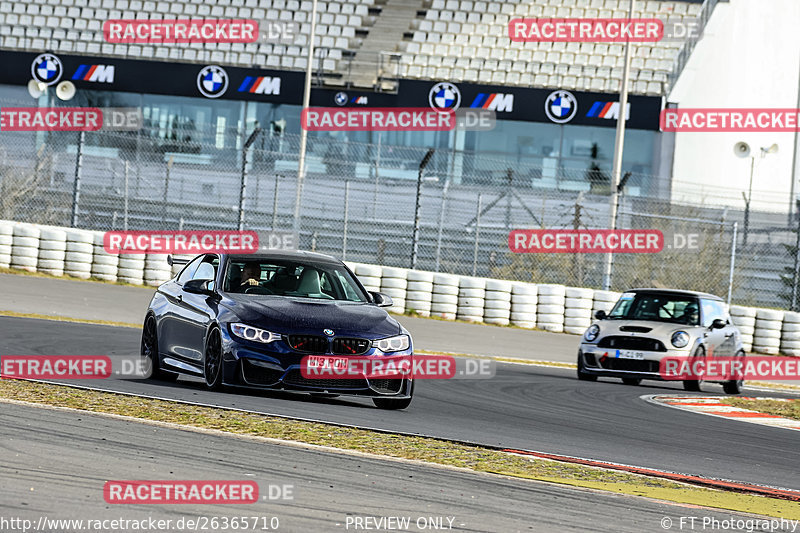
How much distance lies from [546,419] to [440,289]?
11153 mm

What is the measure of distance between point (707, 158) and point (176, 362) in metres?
23.7

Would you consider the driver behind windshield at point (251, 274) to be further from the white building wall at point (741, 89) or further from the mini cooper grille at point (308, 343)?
the white building wall at point (741, 89)

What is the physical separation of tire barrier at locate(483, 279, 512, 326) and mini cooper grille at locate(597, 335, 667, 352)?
6.30m

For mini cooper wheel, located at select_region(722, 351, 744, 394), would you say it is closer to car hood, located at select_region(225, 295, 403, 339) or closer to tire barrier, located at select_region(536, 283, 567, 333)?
tire barrier, located at select_region(536, 283, 567, 333)

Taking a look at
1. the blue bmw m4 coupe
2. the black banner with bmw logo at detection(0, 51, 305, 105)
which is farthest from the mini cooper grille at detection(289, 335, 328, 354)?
the black banner with bmw logo at detection(0, 51, 305, 105)

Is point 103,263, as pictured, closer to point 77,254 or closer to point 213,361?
point 77,254

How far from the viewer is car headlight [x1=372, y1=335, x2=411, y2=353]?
33.8ft

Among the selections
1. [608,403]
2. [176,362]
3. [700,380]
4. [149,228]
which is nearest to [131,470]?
[176,362]

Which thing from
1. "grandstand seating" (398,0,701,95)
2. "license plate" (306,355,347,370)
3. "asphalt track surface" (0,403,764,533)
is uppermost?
"grandstand seating" (398,0,701,95)

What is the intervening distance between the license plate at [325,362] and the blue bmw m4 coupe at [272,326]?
0.4 inches

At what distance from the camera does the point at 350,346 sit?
401 inches

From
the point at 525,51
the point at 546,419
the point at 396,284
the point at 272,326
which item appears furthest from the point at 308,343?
the point at 525,51

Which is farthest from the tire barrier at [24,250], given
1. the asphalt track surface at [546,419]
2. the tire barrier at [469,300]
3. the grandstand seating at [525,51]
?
the grandstand seating at [525,51]

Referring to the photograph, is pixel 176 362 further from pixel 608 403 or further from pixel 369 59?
pixel 369 59
